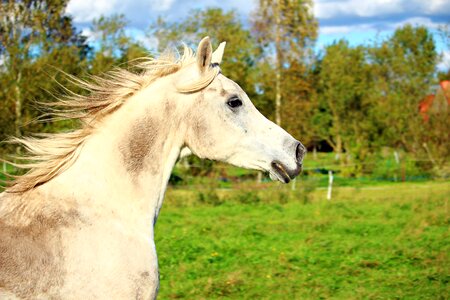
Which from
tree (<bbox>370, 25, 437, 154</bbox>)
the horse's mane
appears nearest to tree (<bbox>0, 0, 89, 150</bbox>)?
the horse's mane

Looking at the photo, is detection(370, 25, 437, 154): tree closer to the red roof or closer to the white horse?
the red roof

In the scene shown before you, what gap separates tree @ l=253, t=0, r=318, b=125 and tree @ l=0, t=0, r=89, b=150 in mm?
10293

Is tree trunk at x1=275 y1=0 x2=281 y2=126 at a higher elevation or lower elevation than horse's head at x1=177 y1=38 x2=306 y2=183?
higher

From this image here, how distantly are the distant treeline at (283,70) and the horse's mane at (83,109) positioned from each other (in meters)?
10.9

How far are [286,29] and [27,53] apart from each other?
15327 mm

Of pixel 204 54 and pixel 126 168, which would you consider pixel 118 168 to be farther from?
pixel 204 54

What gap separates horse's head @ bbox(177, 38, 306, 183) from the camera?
365cm

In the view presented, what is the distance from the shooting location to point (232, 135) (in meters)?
3.69

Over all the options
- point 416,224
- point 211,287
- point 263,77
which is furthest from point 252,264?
point 263,77

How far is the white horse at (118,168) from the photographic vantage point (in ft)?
9.75

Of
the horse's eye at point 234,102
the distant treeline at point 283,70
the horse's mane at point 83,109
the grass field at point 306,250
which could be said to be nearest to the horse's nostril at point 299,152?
the horse's eye at point 234,102

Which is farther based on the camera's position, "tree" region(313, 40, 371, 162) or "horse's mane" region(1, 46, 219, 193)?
"tree" region(313, 40, 371, 162)

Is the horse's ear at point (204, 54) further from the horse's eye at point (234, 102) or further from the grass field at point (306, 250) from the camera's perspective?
the grass field at point (306, 250)

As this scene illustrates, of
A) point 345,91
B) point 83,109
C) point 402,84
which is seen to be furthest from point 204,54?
point 345,91
